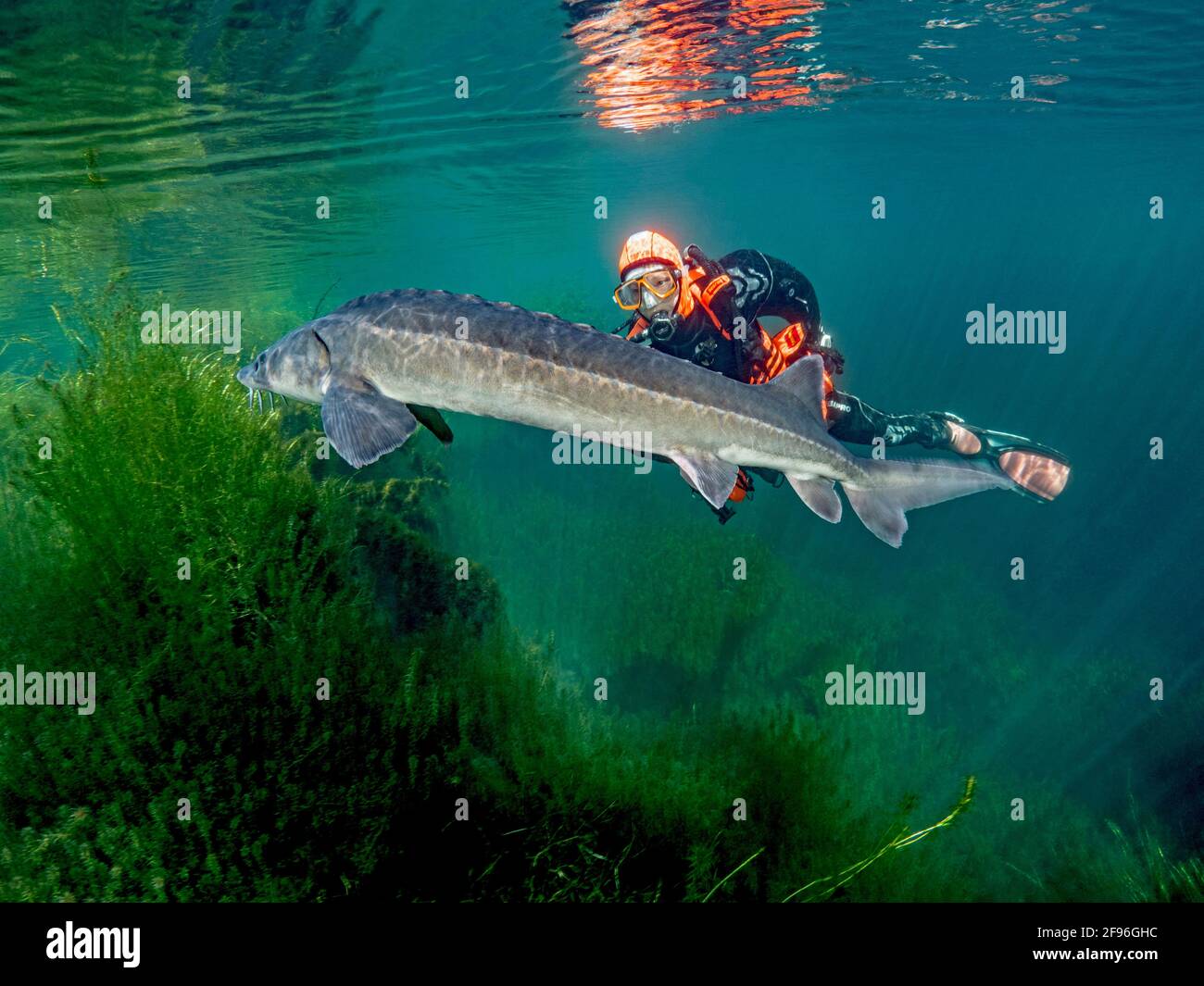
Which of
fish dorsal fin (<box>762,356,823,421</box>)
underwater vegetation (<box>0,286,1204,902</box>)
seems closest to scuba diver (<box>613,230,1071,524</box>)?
fish dorsal fin (<box>762,356,823,421</box>)

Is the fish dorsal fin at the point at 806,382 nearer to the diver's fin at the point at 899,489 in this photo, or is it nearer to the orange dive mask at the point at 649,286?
the diver's fin at the point at 899,489

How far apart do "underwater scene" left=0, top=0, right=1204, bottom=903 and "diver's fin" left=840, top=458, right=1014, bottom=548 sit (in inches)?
1.8

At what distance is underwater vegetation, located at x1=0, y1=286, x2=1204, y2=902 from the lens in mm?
3223

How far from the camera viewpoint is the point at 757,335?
6.73 meters

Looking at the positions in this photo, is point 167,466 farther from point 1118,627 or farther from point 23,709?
point 1118,627

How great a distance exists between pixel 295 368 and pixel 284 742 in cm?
267

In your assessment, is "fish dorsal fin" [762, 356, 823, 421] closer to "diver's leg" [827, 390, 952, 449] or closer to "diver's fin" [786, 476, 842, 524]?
"diver's fin" [786, 476, 842, 524]

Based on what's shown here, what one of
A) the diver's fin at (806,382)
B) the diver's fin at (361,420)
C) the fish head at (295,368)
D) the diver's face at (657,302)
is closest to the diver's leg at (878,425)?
the diver's fin at (806,382)

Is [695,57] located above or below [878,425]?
above

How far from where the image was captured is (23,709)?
11.5ft

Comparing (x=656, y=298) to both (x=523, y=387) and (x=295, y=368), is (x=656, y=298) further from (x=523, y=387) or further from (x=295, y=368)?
(x=295, y=368)

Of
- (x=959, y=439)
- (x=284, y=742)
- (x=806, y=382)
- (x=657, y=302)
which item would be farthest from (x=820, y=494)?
(x=284, y=742)

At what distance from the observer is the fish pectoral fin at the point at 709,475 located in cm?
438
